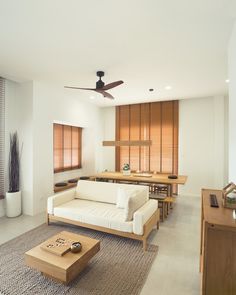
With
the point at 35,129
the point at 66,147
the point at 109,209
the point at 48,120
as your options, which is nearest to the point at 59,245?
the point at 109,209

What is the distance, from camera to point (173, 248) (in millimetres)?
2867

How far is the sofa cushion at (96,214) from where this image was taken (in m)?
2.95

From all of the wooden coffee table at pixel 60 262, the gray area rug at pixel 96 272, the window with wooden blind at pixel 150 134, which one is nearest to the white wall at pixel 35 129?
the gray area rug at pixel 96 272

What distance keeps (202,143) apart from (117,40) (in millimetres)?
4249

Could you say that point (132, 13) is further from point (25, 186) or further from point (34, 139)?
point (25, 186)

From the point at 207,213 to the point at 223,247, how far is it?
0.25 m

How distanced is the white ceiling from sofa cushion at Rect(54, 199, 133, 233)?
A: 104 inches

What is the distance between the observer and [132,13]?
2.04 m

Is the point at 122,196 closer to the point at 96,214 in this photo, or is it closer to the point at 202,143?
the point at 96,214

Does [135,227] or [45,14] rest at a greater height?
[45,14]

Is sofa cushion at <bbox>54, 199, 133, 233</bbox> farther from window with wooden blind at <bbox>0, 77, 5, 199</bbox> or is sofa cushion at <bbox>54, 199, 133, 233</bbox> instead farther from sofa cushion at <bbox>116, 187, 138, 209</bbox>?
window with wooden blind at <bbox>0, 77, 5, 199</bbox>

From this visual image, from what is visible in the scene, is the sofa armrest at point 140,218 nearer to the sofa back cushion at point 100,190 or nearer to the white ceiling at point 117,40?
the sofa back cushion at point 100,190

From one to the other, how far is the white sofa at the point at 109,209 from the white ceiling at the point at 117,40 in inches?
90.5

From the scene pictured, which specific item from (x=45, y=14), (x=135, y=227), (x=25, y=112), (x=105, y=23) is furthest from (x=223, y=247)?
(x=25, y=112)
